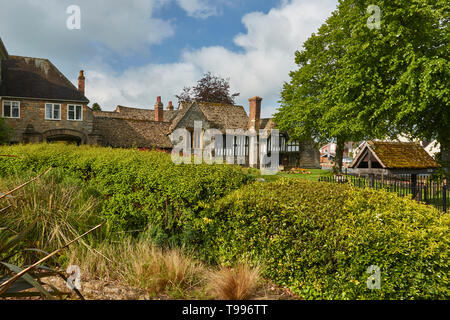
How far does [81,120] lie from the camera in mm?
27859

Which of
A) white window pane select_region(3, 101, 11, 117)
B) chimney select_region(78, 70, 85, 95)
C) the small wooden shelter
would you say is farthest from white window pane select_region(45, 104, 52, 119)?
the small wooden shelter

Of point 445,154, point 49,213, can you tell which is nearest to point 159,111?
point 445,154

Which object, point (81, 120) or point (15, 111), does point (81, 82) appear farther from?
point (15, 111)

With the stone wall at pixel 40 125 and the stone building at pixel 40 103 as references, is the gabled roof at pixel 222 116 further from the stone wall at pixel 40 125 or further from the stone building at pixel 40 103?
the stone building at pixel 40 103

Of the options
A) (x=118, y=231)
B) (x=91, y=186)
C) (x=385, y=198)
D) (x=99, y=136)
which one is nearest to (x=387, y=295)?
(x=385, y=198)

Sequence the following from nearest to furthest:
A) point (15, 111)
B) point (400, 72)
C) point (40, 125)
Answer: point (400, 72) < point (15, 111) < point (40, 125)

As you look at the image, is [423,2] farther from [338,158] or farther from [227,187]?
[338,158]

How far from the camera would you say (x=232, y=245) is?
483 centimetres

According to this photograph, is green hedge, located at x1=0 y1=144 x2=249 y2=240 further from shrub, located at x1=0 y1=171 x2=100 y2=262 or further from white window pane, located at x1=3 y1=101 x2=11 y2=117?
white window pane, located at x1=3 y1=101 x2=11 y2=117

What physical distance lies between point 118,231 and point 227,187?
2560 millimetres

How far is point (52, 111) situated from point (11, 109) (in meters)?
3.34

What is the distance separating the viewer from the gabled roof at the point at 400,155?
1329 centimetres

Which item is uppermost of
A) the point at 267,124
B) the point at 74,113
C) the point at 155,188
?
the point at 74,113
